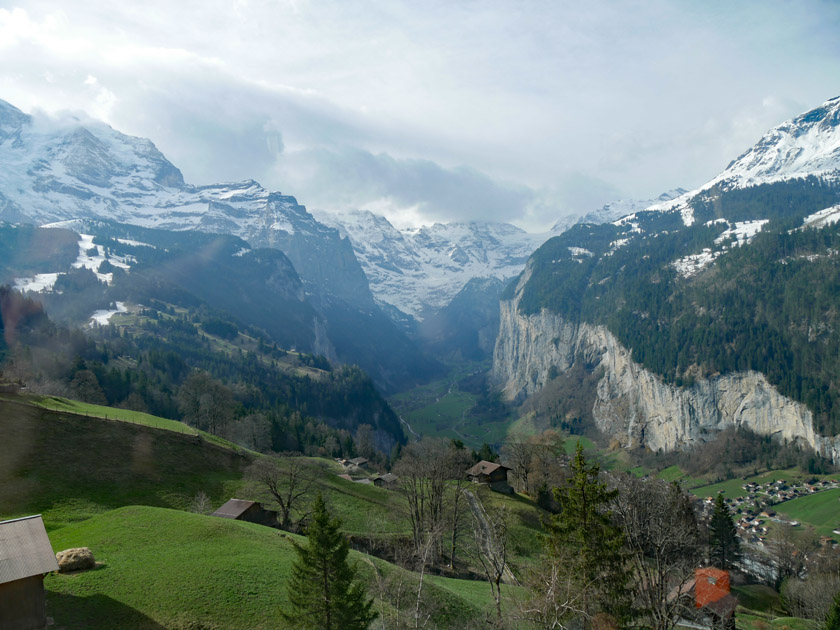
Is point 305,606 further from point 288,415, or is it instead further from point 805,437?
point 805,437

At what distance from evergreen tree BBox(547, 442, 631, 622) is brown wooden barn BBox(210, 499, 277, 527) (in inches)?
1263

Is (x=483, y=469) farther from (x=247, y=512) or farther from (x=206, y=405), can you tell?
(x=206, y=405)

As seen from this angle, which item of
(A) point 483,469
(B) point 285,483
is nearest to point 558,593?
(B) point 285,483

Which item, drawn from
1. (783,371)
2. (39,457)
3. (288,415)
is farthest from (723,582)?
(783,371)

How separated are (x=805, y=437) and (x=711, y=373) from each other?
37146mm

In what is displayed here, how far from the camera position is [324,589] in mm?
24391

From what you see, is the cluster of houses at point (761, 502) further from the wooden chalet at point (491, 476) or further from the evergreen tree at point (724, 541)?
the wooden chalet at point (491, 476)

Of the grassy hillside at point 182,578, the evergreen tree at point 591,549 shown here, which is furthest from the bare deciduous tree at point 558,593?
the grassy hillside at point 182,578

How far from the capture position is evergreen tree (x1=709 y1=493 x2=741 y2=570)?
72.8m

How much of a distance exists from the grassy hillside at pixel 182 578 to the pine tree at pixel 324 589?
3.13 m

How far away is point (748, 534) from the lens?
106 meters

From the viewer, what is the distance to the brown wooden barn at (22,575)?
23.5 m

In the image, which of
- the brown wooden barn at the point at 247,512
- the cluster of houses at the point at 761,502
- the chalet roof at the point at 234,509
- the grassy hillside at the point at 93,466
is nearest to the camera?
the grassy hillside at the point at 93,466

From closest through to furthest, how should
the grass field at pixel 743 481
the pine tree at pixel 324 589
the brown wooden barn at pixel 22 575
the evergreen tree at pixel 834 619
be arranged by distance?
the brown wooden barn at pixel 22 575
the pine tree at pixel 324 589
the evergreen tree at pixel 834 619
the grass field at pixel 743 481
